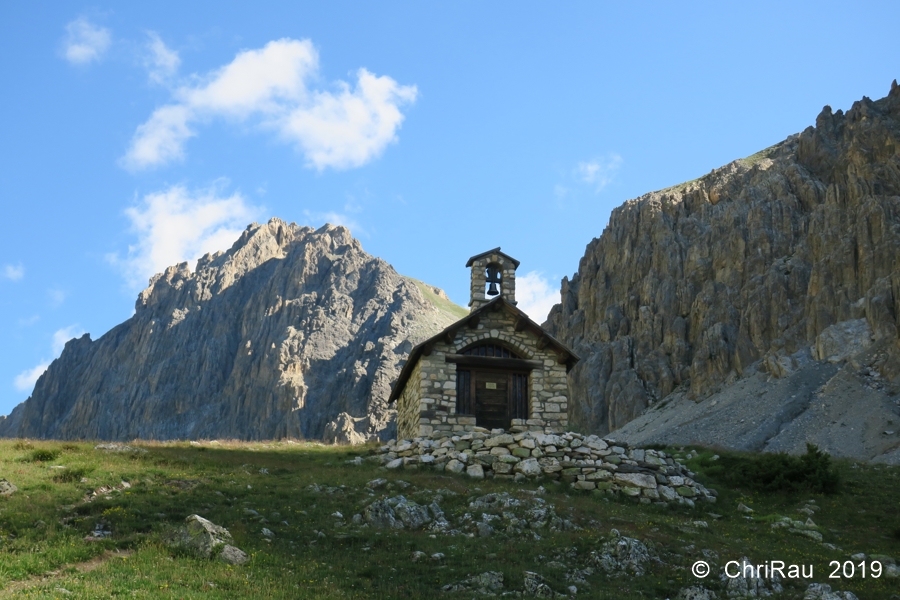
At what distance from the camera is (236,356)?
182500 millimetres

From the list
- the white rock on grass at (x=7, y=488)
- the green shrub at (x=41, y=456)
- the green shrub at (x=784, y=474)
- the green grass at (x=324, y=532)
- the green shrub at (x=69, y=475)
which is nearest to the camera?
the green grass at (x=324, y=532)

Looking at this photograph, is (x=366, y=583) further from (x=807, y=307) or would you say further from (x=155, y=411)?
(x=155, y=411)

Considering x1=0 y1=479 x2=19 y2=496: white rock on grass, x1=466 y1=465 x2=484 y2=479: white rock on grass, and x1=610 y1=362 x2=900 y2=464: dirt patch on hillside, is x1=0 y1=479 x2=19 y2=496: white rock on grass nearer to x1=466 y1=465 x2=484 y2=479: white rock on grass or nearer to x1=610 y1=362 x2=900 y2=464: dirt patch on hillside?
x1=466 y1=465 x2=484 y2=479: white rock on grass

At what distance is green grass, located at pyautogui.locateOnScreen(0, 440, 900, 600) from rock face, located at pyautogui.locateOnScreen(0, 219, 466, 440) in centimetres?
12849

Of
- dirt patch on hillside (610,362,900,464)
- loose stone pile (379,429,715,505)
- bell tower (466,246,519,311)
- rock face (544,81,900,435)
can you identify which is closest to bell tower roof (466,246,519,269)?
bell tower (466,246,519,311)

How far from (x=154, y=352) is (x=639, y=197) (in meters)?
120

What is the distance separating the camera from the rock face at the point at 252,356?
162 metres

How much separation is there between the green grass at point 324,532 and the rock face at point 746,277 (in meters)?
61.4

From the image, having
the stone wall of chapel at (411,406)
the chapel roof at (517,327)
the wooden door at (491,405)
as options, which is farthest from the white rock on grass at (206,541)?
the wooden door at (491,405)

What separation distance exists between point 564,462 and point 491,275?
9234mm

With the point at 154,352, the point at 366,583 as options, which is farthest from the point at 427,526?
the point at 154,352

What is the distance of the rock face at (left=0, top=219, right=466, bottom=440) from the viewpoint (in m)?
162

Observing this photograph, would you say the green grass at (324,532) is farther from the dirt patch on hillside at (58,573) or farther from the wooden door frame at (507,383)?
the wooden door frame at (507,383)

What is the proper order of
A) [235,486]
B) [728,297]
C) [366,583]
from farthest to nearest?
[728,297], [235,486], [366,583]
